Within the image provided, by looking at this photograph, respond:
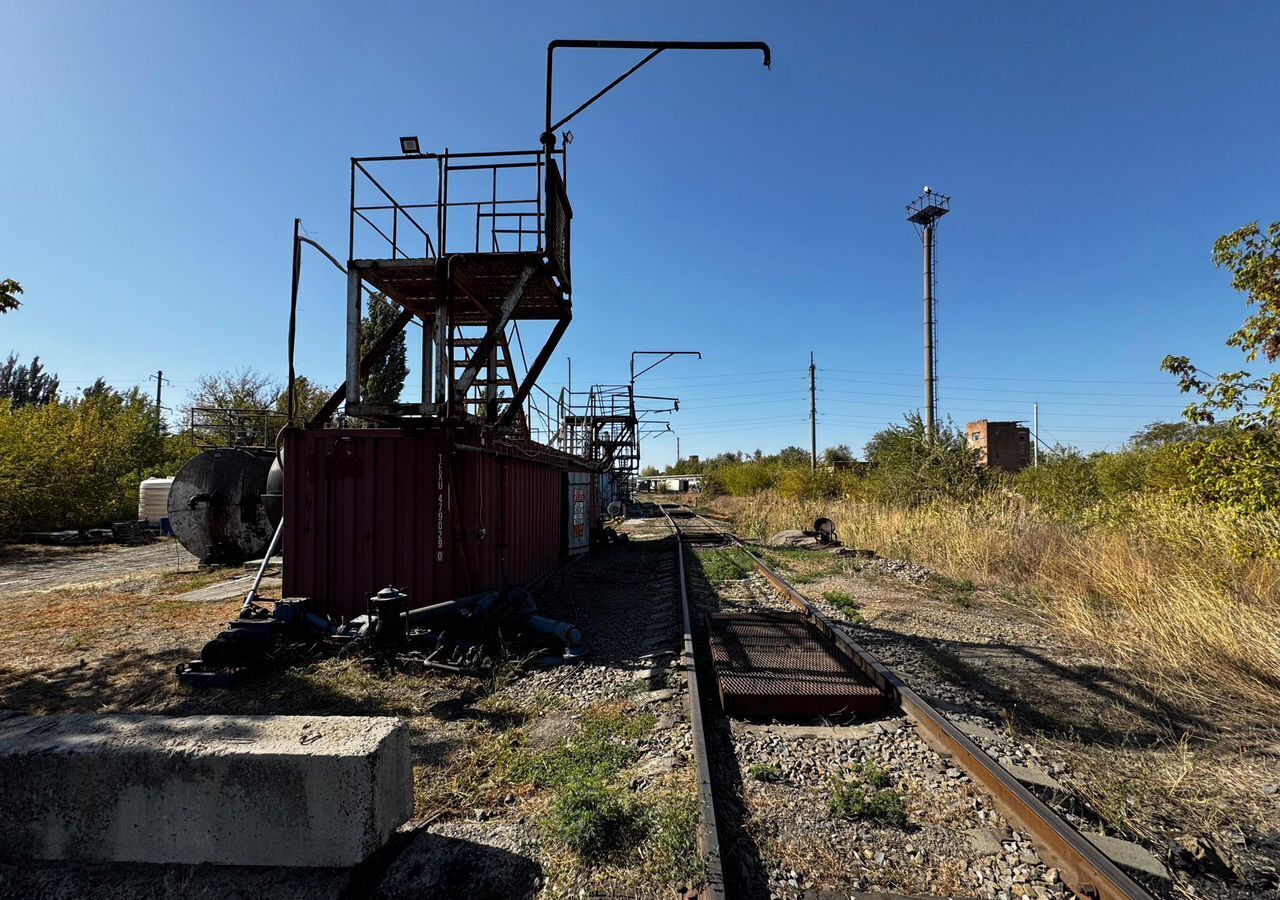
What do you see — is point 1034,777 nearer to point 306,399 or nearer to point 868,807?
point 868,807

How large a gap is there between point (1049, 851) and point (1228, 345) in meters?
6.60

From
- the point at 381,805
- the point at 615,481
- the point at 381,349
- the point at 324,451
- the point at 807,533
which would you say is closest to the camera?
the point at 381,805

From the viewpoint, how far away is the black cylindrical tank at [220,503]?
13148 millimetres

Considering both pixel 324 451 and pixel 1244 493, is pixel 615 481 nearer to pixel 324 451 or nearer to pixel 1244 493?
pixel 324 451

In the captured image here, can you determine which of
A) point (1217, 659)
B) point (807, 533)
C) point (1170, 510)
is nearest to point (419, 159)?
point (1217, 659)

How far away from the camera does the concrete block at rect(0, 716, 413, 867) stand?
2.94m

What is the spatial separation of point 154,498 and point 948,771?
2457 centimetres

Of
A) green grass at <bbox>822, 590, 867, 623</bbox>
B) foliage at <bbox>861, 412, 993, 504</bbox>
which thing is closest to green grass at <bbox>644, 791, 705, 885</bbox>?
green grass at <bbox>822, 590, 867, 623</bbox>

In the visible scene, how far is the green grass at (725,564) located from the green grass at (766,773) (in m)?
8.12

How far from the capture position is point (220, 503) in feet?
43.0

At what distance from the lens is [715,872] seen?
2.84 metres

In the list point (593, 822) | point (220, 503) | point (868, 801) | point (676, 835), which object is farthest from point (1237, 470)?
point (220, 503)

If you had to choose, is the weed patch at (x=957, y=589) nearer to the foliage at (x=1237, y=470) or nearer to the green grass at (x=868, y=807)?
the foliage at (x=1237, y=470)

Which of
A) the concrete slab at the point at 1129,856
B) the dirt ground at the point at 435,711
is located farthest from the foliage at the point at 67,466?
the concrete slab at the point at 1129,856
